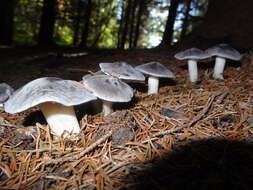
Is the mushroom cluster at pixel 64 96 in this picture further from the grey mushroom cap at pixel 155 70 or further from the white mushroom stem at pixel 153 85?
the white mushroom stem at pixel 153 85

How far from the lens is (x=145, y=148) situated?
1806 millimetres

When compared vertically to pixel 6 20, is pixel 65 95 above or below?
below

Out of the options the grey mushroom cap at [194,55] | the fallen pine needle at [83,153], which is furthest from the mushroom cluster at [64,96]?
the grey mushroom cap at [194,55]

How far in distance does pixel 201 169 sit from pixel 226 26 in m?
4.39

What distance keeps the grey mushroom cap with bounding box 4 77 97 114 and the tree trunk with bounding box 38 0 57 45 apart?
10321 mm

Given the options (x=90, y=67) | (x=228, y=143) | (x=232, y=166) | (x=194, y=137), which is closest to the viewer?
(x=232, y=166)

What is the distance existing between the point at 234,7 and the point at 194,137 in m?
4.31

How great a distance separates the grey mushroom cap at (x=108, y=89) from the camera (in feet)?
6.58

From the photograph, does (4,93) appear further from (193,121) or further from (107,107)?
(193,121)

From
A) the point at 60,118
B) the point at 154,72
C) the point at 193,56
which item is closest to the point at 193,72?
the point at 193,56

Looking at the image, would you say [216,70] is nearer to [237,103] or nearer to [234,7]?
[237,103]

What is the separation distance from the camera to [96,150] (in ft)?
5.90

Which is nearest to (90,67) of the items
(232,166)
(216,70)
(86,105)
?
(86,105)

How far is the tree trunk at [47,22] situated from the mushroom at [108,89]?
10166 millimetres
